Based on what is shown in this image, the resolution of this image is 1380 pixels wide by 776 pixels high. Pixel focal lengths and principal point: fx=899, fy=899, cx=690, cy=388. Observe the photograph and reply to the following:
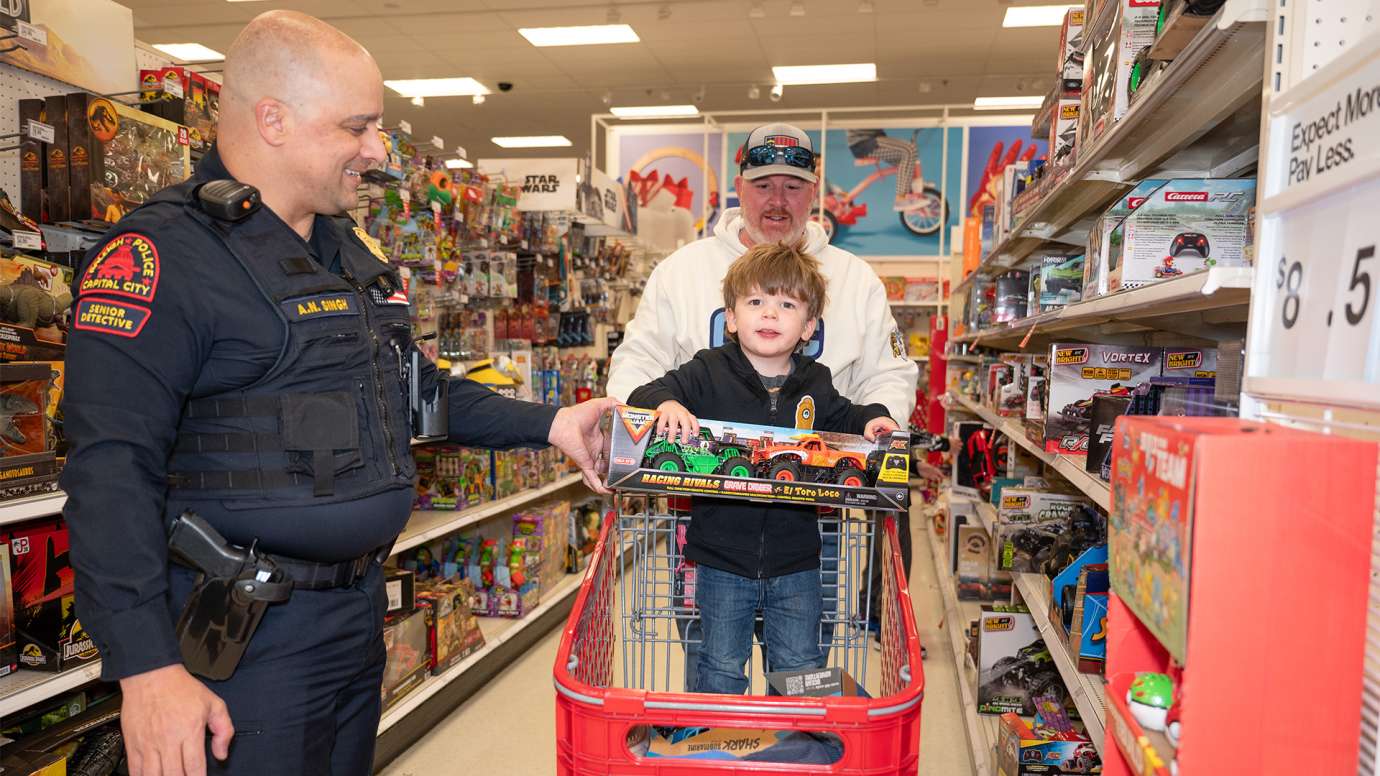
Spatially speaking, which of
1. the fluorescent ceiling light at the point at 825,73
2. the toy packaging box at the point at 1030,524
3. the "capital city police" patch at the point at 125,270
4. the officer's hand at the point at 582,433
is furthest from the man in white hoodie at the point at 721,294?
the fluorescent ceiling light at the point at 825,73

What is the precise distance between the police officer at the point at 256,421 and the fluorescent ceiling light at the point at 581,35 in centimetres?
812

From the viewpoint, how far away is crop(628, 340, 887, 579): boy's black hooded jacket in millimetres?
2080

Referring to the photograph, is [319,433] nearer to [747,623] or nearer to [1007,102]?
[747,623]

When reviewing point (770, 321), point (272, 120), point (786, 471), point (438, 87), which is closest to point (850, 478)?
point (786, 471)

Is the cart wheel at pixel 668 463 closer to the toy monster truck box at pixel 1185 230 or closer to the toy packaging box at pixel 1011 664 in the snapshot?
the toy monster truck box at pixel 1185 230

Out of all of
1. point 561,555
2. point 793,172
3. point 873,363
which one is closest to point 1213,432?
point 873,363

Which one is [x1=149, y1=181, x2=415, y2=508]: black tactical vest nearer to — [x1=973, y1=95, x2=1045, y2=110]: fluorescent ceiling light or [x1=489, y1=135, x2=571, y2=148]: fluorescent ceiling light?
[x1=973, y1=95, x2=1045, y2=110]: fluorescent ceiling light

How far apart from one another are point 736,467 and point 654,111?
11.6m

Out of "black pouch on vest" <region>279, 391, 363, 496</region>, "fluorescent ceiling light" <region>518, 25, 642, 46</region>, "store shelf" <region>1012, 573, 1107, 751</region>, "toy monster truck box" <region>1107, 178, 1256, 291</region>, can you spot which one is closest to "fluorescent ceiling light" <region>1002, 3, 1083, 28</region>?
"fluorescent ceiling light" <region>518, 25, 642, 46</region>

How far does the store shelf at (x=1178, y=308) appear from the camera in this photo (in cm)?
125

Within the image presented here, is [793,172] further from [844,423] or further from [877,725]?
[877,725]

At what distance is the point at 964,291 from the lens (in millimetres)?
6535

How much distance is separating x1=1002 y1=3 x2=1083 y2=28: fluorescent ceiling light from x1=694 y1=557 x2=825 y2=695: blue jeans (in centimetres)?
788

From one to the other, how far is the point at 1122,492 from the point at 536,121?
13128mm
